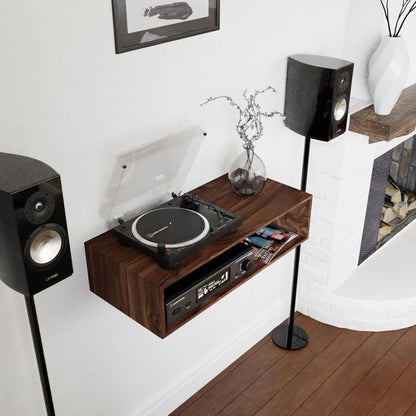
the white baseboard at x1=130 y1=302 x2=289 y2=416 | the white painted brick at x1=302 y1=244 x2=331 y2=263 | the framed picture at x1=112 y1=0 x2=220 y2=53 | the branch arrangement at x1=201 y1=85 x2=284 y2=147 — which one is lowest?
the white baseboard at x1=130 y1=302 x2=289 y2=416

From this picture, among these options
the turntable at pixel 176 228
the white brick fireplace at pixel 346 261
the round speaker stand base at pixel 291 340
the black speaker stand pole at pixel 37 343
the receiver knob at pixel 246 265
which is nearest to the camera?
the black speaker stand pole at pixel 37 343

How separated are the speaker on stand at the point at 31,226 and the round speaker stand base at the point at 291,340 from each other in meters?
1.72

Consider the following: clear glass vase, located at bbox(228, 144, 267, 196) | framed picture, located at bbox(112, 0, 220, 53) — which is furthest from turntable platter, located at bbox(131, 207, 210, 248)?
framed picture, located at bbox(112, 0, 220, 53)

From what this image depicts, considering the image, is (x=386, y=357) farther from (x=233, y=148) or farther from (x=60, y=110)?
(x=60, y=110)

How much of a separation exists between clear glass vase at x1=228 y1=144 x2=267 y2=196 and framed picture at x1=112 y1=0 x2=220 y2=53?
1.59ft

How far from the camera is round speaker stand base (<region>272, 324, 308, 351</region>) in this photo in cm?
290

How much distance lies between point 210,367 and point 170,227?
1.04 m

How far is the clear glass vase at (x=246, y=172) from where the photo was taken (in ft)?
7.12

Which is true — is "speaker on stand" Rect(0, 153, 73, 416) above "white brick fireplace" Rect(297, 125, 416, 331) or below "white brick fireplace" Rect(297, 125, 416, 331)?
above

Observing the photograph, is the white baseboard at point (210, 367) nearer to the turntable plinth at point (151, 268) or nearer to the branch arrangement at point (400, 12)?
the turntable plinth at point (151, 268)

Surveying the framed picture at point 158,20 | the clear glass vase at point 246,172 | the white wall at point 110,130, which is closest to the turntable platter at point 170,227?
the white wall at point 110,130

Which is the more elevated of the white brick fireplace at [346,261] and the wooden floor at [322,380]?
the white brick fireplace at [346,261]

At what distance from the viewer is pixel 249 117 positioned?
2.18m

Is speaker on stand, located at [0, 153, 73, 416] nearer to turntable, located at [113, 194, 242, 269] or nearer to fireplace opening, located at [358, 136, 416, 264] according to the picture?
turntable, located at [113, 194, 242, 269]
